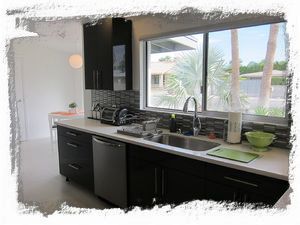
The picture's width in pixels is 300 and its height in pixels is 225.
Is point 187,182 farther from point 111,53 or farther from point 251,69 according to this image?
point 111,53

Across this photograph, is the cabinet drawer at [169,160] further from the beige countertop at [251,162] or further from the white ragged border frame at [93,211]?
the white ragged border frame at [93,211]

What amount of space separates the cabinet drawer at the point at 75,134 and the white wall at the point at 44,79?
2631mm

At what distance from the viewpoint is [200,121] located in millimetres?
2297

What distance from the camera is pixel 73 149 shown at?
9.39 ft

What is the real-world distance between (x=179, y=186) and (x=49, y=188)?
184cm

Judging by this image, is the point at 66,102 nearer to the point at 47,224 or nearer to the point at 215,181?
the point at 215,181

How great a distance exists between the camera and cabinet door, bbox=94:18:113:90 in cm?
276

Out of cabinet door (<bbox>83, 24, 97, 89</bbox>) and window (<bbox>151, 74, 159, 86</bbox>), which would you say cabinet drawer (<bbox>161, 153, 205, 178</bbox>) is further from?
cabinet door (<bbox>83, 24, 97, 89</bbox>)

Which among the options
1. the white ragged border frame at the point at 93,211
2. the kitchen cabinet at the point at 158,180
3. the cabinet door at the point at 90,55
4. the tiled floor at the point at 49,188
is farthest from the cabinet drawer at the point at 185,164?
the cabinet door at the point at 90,55

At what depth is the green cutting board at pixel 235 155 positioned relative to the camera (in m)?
1.53

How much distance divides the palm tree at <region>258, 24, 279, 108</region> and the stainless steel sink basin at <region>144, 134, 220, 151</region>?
A: 551 millimetres

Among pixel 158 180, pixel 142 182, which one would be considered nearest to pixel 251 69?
pixel 158 180

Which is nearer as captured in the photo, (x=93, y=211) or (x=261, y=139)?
(x=93, y=211)

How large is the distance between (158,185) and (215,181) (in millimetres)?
563
